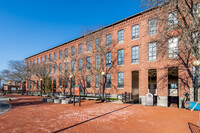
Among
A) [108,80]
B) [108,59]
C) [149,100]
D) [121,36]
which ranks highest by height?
[121,36]

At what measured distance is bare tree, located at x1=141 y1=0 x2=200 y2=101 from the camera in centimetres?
961

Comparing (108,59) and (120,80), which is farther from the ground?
(108,59)

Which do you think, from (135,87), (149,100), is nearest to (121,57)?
(135,87)

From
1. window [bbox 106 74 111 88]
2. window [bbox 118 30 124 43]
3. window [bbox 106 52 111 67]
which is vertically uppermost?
window [bbox 118 30 124 43]

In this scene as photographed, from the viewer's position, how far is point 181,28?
10.4 m

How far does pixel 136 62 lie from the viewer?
19.1 metres

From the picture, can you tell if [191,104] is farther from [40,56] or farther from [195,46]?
[40,56]

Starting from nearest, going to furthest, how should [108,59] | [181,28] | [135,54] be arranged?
[181,28] → [135,54] → [108,59]

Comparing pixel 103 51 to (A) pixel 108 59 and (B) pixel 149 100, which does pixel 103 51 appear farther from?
(B) pixel 149 100

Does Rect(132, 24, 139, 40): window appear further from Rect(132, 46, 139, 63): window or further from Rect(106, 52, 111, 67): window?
Rect(106, 52, 111, 67): window

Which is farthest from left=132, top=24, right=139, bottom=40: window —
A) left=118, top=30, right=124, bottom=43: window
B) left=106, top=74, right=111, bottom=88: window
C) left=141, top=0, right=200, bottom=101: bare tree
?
left=106, top=74, right=111, bottom=88: window

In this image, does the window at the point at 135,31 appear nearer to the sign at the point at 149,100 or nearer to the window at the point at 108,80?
the window at the point at 108,80

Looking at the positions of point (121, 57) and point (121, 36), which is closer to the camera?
point (121, 57)

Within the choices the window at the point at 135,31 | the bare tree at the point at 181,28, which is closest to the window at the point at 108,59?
the window at the point at 135,31
